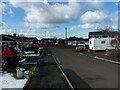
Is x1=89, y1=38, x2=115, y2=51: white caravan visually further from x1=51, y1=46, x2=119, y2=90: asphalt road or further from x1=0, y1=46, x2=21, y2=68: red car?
x1=0, y1=46, x2=21, y2=68: red car

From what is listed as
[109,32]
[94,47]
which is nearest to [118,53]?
[94,47]

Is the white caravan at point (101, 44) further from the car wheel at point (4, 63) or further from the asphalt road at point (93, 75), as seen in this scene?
the car wheel at point (4, 63)

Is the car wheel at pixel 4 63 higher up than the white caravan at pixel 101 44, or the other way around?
the white caravan at pixel 101 44

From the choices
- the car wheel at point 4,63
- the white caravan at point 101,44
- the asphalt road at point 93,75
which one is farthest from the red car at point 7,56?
the white caravan at point 101,44

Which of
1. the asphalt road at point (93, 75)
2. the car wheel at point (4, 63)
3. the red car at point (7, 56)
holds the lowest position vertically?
the asphalt road at point (93, 75)

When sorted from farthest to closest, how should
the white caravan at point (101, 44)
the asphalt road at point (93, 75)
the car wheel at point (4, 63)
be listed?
the white caravan at point (101, 44), the car wheel at point (4, 63), the asphalt road at point (93, 75)

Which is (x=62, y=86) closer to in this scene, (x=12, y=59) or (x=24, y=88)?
(x=24, y=88)

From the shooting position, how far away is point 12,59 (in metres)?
11.3

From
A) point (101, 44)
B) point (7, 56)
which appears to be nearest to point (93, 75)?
point (7, 56)

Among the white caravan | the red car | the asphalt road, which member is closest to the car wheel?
the red car

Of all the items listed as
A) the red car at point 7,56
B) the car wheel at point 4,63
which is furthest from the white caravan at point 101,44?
the car wheel at point 4,63

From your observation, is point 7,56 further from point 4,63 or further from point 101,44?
point 101,44

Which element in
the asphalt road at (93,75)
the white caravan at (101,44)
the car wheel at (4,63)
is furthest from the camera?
the white caravan at (101,44)

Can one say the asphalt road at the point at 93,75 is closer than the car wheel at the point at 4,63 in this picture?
Yes
